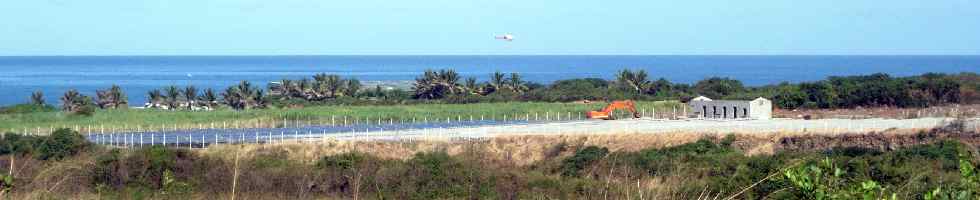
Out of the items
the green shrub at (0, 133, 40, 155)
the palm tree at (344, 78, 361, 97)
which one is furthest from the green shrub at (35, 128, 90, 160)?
the palm tree at (344, 78, 361, 97)

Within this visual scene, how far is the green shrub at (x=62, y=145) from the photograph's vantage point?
3231cm

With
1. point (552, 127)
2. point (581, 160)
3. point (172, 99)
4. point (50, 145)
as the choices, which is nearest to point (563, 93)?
point (172, 99)

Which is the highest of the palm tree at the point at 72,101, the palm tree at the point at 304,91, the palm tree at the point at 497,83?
the palm tree at the point at 497,83

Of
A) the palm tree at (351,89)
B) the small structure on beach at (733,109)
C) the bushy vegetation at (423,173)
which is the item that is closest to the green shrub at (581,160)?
the bushy vegetation at (423,173)

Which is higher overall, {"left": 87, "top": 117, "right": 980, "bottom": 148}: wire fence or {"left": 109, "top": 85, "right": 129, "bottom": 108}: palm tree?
{"left": 109, "top": 85, "right": 129, "bottom": 108}: palm tree

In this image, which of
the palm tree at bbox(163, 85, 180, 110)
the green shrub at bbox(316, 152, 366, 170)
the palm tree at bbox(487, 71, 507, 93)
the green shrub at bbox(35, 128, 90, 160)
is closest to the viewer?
the green shrub at bbox(316, 152, 366, 170)

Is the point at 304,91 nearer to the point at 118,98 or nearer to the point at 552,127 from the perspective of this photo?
the point at 118,98

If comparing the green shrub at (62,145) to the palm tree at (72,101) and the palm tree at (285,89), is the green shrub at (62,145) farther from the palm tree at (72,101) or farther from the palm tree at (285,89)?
the palm tree at (285,89)

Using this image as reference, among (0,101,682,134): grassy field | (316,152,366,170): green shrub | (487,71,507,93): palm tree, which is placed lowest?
(316,152,366,170): green shrub

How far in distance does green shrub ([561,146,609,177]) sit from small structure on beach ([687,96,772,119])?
15.2 m

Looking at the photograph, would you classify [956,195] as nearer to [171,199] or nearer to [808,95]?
[171,199]

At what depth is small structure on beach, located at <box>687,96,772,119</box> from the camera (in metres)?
50.9

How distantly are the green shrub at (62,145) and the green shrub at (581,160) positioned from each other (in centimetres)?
1353

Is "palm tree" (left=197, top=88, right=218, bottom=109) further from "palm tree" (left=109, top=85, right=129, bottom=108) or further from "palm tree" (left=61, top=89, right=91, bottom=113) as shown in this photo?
"palm tree" (left=61, top=89, right=91, bottom=113)
